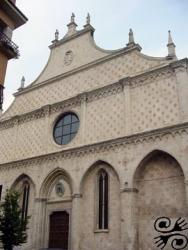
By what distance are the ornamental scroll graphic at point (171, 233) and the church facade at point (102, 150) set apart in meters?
0.04

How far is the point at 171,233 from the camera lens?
44.3ft

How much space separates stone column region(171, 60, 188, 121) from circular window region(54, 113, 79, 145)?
6420 millimetres

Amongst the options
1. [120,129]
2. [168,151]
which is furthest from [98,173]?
[168,151]

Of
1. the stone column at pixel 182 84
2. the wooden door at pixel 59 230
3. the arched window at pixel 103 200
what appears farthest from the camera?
the wooden door at pixel 59 230

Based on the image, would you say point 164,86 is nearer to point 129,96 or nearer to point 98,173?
point 129,96

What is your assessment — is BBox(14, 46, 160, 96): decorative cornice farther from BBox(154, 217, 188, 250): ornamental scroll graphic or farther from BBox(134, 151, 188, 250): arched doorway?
BBox(154, 217, 188, 250): ornamental scroll graphic

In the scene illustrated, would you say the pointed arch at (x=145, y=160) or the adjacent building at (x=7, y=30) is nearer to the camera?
the adjacent building at (x=7, y=30)

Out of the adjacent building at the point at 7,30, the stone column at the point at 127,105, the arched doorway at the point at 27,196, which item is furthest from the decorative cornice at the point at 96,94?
the adjacent building at the point at 7,30

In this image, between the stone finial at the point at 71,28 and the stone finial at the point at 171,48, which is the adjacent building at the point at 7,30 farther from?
the stone finial at the point at 71,28

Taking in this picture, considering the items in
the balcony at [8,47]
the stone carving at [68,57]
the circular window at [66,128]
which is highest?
the stone carving at [68,57]

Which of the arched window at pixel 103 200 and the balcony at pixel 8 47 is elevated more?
the balcony at pixel 8 47

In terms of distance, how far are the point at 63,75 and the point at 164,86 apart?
7503 millimetres

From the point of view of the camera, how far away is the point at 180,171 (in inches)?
558

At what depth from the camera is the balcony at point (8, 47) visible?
44.7ft
